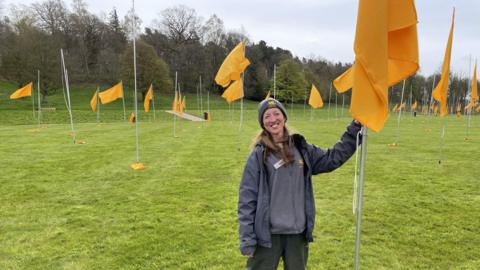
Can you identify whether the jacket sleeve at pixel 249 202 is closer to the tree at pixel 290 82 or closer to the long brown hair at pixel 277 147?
the long brown hair at pixel 277 147

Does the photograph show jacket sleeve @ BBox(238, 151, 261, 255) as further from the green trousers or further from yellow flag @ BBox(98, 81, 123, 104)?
yellow flag @ BBox(98, 81, 123, 104)

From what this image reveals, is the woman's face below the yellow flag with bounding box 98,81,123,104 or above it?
below

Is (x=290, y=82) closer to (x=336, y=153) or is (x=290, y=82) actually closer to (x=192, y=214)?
(x=192, y=214)

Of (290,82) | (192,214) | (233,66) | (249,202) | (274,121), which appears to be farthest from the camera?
(290,82)

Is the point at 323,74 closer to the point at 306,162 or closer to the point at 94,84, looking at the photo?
the point at 94,84

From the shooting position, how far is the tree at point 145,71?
2181 inches

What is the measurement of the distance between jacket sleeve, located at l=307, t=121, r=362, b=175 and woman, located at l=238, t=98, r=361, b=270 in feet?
0.49

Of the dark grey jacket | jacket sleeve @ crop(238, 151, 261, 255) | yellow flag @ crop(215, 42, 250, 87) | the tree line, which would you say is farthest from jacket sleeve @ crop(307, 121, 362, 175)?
the tree line

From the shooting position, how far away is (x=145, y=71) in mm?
55281

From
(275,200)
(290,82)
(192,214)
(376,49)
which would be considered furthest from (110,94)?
(290,82)

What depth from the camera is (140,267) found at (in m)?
4.45

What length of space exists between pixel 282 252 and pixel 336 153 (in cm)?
104

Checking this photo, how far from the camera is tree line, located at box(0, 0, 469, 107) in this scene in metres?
47.2

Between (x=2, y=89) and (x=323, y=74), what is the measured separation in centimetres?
6819
